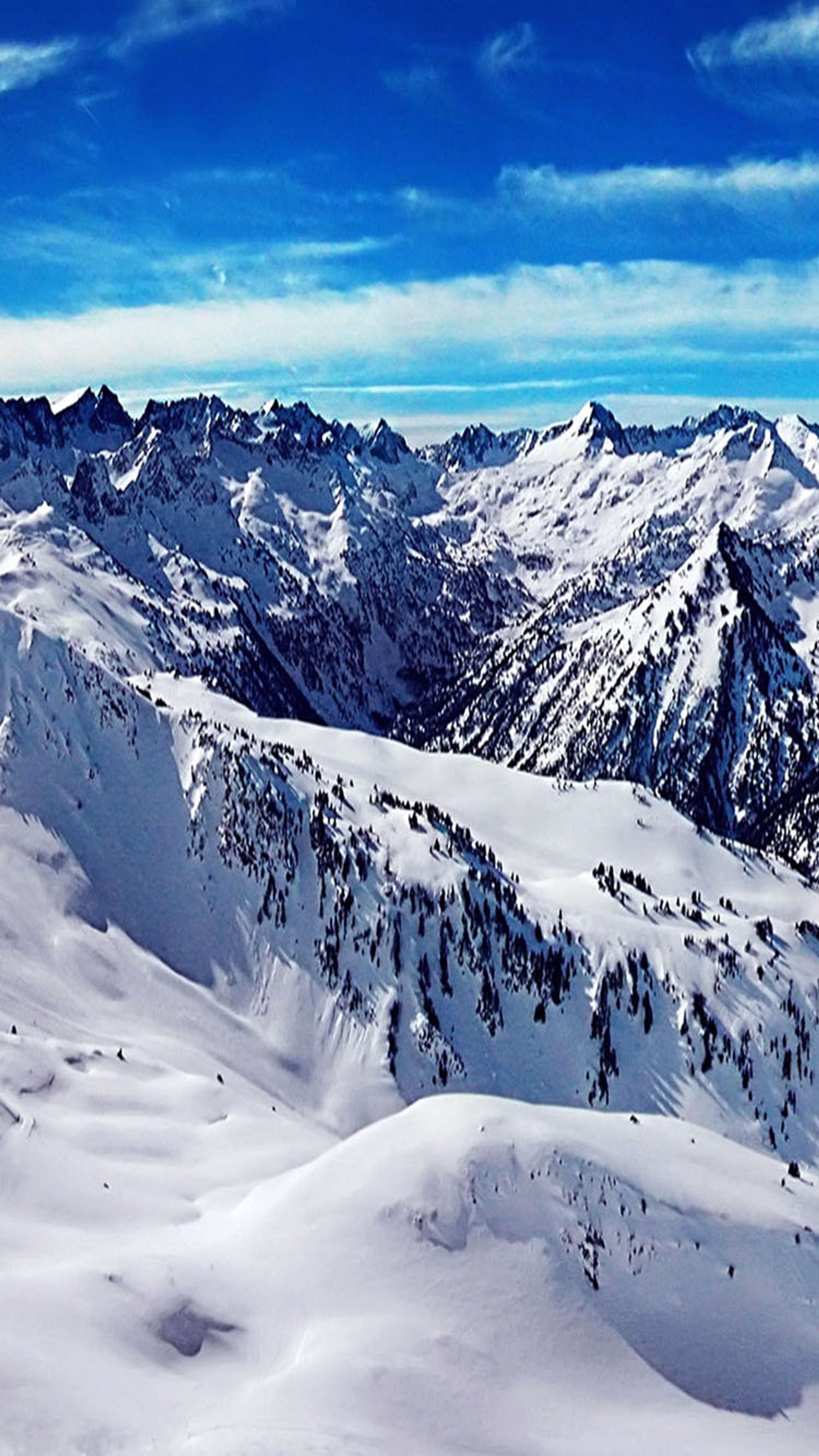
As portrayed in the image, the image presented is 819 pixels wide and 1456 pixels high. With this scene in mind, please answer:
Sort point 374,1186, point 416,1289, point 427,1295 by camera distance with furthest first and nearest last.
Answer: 1. point 374,1186
2. point 416,1289
3. point 427,1295

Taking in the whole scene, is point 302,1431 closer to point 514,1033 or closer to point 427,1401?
point 427,1401

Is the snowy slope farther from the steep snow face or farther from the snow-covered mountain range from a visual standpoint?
the steep snow face

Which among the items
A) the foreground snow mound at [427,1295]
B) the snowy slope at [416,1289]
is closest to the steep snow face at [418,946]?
the snowy slope at [416,1289]

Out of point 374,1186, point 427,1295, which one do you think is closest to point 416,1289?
point 427,1295

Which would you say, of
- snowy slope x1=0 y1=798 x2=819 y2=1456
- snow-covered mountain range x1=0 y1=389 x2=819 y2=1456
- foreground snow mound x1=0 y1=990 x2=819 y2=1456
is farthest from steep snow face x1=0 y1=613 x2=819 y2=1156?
foreground snow mound x1=0 y1=990 x2=819 y2=1456

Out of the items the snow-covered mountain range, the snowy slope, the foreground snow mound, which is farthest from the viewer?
the snow-covered mountain range

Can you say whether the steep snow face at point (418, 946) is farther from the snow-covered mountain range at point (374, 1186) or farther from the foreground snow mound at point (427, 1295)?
the foreground snow mound at point (427, 1295)

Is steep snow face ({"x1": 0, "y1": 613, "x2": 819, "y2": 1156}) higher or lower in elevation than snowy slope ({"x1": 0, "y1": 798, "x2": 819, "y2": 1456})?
lower

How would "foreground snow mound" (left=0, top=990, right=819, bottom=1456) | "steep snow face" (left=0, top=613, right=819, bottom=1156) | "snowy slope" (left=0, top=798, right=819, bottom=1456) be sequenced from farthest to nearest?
"steep snow face" (left=0, top=613, right=819, bottom=1156)
"snowy slope" (left=0, top=798, right=819, bottom=1456)
"foreground snow mound" (left=0, top=990, right=819, bottom=1456)

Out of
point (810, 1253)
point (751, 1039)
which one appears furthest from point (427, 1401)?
point (751, 1039)

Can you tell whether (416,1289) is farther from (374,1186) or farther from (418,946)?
(418,946)

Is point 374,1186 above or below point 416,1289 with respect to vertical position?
above
